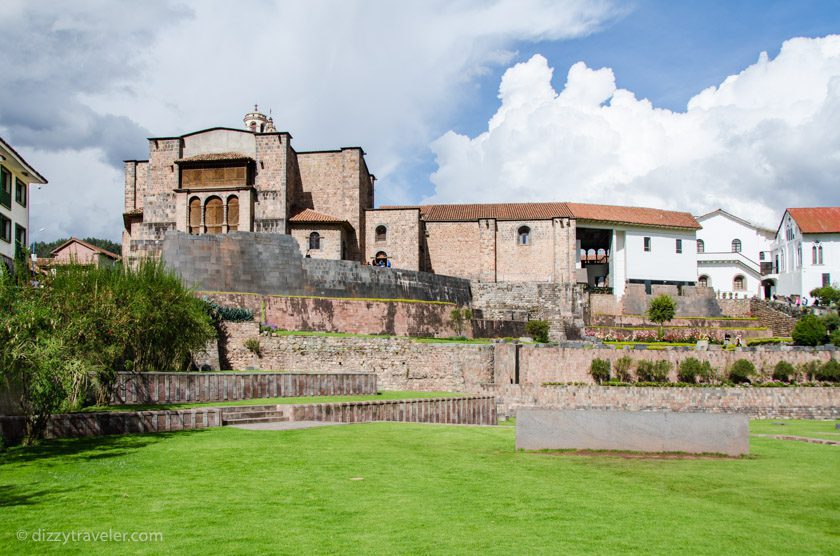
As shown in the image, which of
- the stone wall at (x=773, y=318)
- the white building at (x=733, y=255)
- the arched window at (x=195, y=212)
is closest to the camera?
the arched window at (x=195, y=212)

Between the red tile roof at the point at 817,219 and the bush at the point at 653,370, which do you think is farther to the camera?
the red tile roof at the point at 817,219

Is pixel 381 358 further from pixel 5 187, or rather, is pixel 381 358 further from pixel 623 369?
pixel 5 187

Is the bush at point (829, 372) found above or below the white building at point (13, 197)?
below

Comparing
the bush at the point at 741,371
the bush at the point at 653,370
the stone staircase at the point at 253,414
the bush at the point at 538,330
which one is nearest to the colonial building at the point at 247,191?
the bush at the point at 538,330

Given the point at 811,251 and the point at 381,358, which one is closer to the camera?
the point at 381,358

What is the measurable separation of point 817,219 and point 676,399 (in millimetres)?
33159

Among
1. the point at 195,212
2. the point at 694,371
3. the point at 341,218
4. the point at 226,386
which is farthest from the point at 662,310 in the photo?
the point at 226,386

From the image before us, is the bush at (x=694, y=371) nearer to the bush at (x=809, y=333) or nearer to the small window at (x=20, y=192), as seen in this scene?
the bush at (x=809, y=333)

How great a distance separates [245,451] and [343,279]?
22.9 meters

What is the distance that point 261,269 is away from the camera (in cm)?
3209

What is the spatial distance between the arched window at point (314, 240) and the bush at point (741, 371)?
2291 cm

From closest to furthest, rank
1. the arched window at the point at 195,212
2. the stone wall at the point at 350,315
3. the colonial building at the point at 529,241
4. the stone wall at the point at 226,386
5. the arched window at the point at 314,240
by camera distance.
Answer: the stone wall at the point at 226,386 < the stone wall at the point at 350,315 < the arched window at the point at 195,212 < the arched window at the point at 314,240 < the colonial building at the point at 529,241

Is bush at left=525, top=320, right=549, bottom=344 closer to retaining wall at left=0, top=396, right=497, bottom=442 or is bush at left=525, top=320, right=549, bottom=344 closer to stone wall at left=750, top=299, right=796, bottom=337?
retaining wall at left=0, top=396, right=497, bottom=442

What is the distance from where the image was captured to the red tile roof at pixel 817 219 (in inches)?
2068
